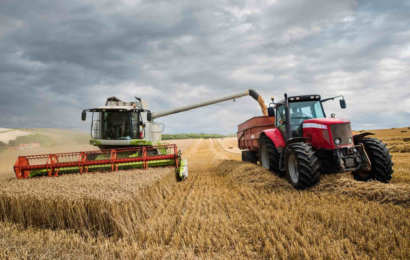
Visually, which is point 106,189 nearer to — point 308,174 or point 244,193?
point 244,193

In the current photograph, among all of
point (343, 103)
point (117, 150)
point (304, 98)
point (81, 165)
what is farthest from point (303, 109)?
point (81, 165)

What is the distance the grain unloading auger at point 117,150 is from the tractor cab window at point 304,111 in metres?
3.40

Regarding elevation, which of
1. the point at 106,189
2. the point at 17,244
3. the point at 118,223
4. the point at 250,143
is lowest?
the point at 17,244

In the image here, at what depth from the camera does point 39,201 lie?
12.8 feet

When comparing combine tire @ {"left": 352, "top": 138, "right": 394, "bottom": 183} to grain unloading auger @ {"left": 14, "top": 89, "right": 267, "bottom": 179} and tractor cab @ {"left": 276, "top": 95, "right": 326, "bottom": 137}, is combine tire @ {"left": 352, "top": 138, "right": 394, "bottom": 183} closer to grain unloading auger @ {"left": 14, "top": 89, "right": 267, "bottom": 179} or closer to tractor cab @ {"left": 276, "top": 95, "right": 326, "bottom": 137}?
tractor cab @ {"left": 276, "top": 95, "right": 326, "bottom": 137}

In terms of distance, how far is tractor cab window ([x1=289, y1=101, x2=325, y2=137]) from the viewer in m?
6.41

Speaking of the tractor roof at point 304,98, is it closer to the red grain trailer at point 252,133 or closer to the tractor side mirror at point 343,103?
the tractor side mirror at point 343,103

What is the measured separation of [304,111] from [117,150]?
563cm

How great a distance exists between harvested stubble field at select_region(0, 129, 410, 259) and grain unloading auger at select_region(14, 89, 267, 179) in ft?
8.36

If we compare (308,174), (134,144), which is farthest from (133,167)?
(308,174)

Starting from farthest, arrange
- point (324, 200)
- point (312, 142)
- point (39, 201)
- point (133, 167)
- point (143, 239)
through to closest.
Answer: point (133, 167)
point (312, 142)
point (324, 200)
point (39, 201)
point (143, 239)

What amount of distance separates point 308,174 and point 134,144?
245 inches

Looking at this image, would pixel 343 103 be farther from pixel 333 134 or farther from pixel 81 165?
pixel 81 165

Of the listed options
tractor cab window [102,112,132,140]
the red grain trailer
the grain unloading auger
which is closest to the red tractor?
the red grain trailer
